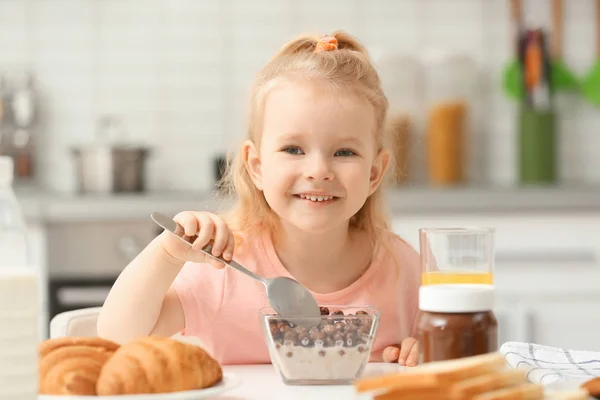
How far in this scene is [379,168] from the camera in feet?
5.08

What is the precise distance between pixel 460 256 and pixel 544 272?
1.98 m

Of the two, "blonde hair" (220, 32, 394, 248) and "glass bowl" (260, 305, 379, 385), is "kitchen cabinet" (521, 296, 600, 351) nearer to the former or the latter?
"blonde hair" (220, 32, 394, 248)

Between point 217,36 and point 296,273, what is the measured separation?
2.17 m

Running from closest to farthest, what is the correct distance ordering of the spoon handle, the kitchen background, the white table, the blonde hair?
the white table, the spoon handle, the blonde hair, the kitchen background

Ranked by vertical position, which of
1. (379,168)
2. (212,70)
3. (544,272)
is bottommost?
(544,272)

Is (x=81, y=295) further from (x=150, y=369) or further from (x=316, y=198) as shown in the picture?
(x=150, y=369)

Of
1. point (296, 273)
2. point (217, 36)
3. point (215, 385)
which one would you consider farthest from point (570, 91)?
point (215, 385)

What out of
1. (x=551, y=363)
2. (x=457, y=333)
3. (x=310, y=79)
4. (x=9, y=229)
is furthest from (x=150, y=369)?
(x=310, y=79)

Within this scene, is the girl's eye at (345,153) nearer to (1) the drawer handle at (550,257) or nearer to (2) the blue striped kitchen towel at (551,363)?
(2) the blue striped kitchen towel at (551,363)

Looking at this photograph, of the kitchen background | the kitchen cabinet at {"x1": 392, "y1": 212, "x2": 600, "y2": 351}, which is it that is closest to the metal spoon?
the kitchen cabinet at {"x1": 392, "y1": 212, "x2": 600, "y2": 351}

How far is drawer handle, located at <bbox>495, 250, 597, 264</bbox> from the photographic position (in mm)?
2844

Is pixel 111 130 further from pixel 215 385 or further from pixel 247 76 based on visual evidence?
pixel 215 385

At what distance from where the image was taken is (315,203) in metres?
1.37

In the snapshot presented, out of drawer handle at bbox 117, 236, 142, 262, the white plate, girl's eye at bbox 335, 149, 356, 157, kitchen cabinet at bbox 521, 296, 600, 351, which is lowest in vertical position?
kitchen cabinet at bbox 521, 296, 600, 351
